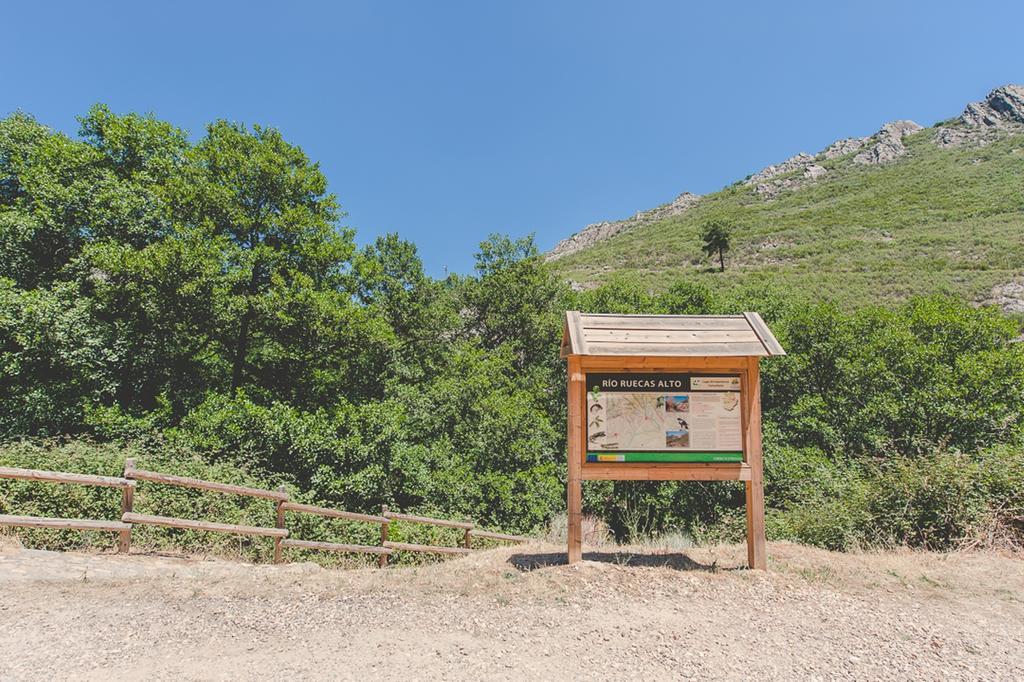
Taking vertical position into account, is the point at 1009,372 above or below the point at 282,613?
above

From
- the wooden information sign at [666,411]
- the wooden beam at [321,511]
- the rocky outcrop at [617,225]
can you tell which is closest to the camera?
the wooden information sign at [666,411]

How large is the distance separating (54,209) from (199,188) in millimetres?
3310

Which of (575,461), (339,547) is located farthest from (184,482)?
(575,461)

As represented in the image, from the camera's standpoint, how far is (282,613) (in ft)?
16.1

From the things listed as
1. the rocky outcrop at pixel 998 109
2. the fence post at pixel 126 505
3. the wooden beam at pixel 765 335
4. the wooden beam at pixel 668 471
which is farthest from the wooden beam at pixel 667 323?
the rocky outcrop at pixel 998 109

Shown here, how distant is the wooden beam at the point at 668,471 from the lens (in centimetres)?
612

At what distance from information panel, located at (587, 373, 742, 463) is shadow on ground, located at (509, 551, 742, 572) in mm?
1354

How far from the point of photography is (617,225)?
318 ft

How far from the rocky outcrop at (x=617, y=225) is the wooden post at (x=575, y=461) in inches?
3373

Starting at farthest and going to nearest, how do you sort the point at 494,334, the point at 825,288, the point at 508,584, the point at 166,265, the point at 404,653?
the point at 825,288 → the point at 494,334 → the point at 166,265 → the point at 508,584 → the point at 404,653

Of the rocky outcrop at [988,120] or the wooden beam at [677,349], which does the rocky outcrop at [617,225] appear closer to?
the rocky outcrop at [988,120]

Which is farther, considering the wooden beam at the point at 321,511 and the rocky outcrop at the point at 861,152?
the rocky outcrop at the point at 861,152

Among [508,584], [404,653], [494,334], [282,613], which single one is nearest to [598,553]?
[508,584]

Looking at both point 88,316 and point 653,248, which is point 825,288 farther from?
point 88,316
